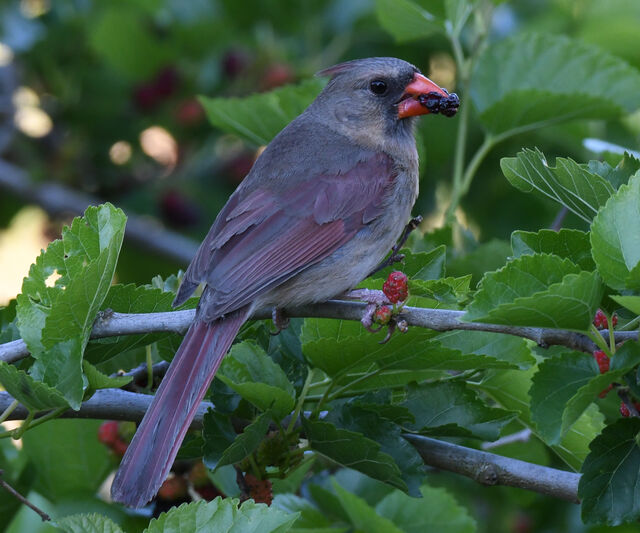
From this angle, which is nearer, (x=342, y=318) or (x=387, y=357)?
(x=387, y=357)

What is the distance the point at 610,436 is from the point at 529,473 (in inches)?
11.4

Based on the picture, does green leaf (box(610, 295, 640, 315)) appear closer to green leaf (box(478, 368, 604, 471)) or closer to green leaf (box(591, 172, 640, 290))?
green leaf (box(591, 172, 640, 290))

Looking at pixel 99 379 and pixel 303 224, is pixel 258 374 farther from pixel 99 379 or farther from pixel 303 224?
pixel 303 224

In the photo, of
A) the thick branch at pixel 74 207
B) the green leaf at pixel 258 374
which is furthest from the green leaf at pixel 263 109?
the thick branch at pixel 74 207

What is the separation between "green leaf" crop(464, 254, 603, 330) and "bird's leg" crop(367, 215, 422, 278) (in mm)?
750

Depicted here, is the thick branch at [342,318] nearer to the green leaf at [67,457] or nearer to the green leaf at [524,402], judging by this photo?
the green leaf at [524,402]

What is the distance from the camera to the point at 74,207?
5.70m

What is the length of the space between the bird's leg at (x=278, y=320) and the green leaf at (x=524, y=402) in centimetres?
59

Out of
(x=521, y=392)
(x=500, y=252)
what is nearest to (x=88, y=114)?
(x=500, y=252)

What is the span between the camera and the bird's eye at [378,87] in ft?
13.1

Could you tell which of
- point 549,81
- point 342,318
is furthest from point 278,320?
point 549,81

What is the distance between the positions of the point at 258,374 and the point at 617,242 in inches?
37.9

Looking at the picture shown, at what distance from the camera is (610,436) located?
2.28 metres

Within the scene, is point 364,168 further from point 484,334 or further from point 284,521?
point 284,521
